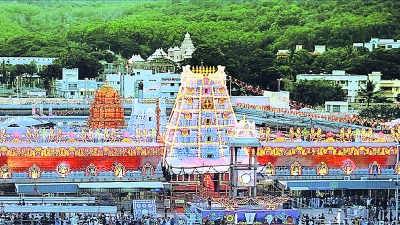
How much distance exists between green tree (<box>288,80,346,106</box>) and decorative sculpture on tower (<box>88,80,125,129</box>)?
54.7ft

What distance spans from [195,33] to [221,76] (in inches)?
1989

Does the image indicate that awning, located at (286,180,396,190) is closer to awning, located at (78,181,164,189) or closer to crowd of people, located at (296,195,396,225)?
crowd of people, located at (296,195,396,225)

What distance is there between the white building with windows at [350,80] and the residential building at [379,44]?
35.0 feet

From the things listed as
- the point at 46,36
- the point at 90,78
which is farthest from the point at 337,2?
the point at 90,78

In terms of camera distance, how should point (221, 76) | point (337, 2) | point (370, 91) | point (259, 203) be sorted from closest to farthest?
point (259, 203)
point (221, 76)
point (370, 91)
point (337, 2)

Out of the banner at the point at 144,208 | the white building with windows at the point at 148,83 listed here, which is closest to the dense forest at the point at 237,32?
the white building with windows at the point at 148,83

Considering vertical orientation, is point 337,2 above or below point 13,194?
above

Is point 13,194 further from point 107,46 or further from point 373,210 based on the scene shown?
point 107,46

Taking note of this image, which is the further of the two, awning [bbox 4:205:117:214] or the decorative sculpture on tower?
the decorative sculpture on tower

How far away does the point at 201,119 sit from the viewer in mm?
29062

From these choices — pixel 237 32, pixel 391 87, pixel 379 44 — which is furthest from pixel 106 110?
pixel 237 32

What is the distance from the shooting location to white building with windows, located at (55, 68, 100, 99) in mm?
55469

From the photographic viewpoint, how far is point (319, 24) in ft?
260

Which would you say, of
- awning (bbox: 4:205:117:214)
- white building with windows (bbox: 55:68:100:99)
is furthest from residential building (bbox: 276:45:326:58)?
awning (bbox: 4:205:117:214)
